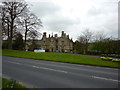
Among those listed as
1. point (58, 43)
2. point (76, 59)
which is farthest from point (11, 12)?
point (58, 43)

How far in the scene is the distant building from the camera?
183 feet

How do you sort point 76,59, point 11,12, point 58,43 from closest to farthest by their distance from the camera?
point 76,59, point 11,12, point 58,43

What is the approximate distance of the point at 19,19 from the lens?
28.5 m

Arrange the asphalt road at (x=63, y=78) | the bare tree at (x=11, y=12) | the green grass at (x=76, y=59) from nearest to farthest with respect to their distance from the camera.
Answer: the asphalt road at (x=63, y=78)
the green grass at (x=76, y=59)
the bare tree at (x=11, y=12)

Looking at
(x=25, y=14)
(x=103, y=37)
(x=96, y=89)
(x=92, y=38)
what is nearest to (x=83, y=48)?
(x=92, y=38)

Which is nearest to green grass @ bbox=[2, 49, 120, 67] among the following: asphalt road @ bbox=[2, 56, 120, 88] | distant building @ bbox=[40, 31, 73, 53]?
asphalt road @ bbox=[2, 56, 120, 88]

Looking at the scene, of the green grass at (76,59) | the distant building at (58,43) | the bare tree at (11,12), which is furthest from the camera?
the distant building at (58,43)

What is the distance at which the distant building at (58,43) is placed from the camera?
55719mm

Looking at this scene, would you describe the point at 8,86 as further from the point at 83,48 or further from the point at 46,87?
the point at 83,48

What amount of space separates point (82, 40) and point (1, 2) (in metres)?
35.1

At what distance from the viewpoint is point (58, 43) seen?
5725 cm

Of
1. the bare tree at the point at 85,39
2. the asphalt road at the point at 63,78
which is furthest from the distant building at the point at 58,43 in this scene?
the asphalt road at the point at 63,78

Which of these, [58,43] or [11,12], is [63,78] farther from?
[58,43]

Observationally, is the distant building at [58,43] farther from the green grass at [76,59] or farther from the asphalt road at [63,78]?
the asphalt road at [63,78]
